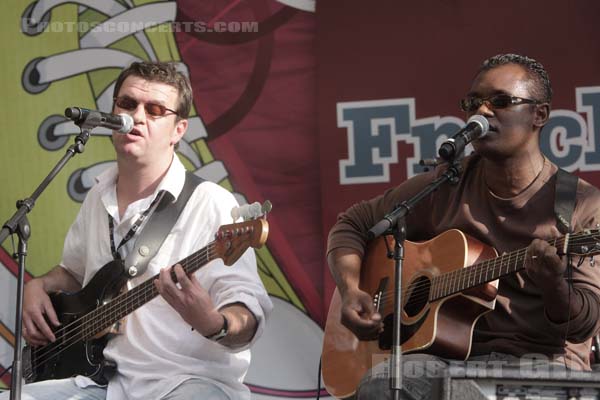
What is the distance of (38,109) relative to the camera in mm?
5449

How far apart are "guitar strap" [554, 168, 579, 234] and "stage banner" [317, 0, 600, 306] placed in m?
1.10

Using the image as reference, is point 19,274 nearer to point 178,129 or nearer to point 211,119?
point 178,129

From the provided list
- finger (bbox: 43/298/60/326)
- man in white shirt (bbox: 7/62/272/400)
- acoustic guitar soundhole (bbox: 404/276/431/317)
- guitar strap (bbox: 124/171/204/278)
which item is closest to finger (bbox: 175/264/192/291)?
man in white shirt (bbox: 7/62/272/400)

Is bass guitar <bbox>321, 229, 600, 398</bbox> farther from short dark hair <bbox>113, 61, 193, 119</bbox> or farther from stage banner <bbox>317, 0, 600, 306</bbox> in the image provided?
short dark hair <bbox>113, 61, 193, 119</bbox>

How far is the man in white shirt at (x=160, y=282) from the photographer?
3.97 metres

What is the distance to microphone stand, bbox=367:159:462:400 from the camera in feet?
11.3

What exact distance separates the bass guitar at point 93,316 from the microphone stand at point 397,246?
0.64m

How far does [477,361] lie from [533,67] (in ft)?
3.77

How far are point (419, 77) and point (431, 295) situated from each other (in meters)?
1.50

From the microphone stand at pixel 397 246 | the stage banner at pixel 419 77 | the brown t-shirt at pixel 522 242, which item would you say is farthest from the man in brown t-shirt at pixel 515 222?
the stage banner at pixel 419 77

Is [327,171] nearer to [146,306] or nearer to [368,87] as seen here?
Answer: [368,87]

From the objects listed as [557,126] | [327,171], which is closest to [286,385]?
[327,171]

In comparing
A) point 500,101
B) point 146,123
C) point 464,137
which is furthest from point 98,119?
point 500,101

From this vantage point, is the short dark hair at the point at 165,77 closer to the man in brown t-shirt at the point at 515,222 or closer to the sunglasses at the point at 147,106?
the sunglasses at the point at 147,106
